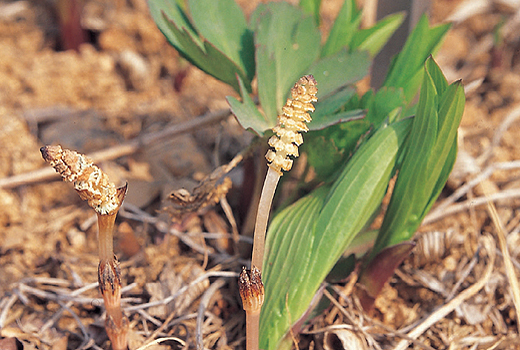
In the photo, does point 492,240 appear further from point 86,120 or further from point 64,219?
point 86,120

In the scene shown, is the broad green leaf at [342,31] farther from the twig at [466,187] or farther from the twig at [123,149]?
the twig at [466,187]

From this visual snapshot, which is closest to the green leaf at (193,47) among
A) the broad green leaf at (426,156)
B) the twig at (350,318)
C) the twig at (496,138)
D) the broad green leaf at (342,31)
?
the broad green leaf at (342,31)

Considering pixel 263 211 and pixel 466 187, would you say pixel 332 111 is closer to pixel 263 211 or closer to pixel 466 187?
pixel 263 211

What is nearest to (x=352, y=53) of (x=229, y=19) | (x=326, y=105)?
(x=326, y=105)

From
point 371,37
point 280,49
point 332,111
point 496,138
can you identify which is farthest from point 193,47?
point 496,138

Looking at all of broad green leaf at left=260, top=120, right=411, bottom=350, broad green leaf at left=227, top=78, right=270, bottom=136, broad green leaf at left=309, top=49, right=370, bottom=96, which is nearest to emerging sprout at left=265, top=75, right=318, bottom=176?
broad green leaf at left=227, top=78, right=270, bottom=136

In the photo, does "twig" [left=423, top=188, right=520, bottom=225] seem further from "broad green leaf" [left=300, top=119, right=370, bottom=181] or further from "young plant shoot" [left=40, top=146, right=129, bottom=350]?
"young plant shoot" [left=40, top=146, right=129, bottom=350]
